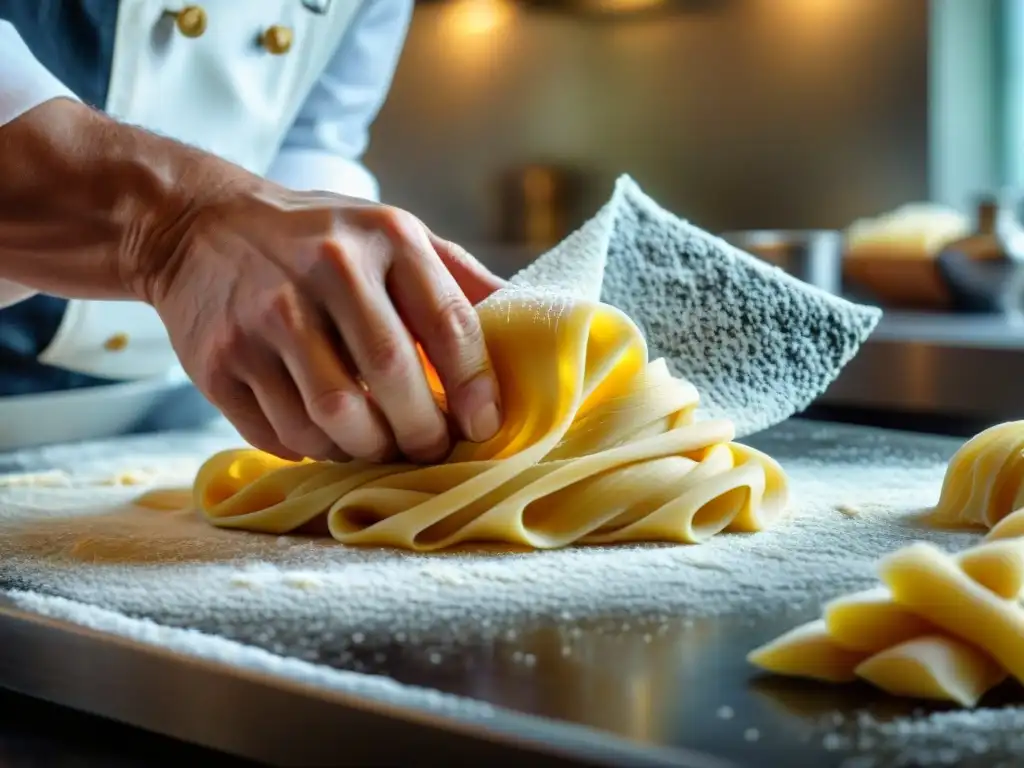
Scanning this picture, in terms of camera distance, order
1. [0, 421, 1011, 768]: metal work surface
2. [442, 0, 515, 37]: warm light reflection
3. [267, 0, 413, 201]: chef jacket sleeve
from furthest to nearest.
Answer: [442, 0, 515, 37]: warm light reflection → [267, 0, 413, 201]: chef jacket sleeve → [0, 421, 1011, 768]: metal work surface

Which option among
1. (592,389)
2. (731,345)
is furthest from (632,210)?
(592,389)

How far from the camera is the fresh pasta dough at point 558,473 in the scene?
92 cm

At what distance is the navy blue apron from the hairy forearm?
0.91 ft

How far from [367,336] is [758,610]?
31 centimetres

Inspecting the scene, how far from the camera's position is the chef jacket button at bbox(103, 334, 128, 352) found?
4.77 ft

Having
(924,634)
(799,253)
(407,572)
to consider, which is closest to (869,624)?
(924,634)

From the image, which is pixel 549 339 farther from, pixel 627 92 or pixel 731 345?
pixel 627 92

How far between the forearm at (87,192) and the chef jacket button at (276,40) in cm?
44

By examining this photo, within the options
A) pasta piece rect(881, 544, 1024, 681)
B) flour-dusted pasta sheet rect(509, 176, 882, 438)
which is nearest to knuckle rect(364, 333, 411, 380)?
flour-dusted pasta sheet rect(509, 176, 882, 438)

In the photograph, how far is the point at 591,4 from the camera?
3.29 meters

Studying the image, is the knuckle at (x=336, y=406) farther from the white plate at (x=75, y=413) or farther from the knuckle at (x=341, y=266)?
the white plate at (x=75, y=413)

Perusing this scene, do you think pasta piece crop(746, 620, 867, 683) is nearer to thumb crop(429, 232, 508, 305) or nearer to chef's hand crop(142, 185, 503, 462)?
chef's hand crop(142, 185, 503, 462)

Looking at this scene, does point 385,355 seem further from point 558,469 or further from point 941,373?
point 941,373

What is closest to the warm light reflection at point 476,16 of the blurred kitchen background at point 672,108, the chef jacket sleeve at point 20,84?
the blurred kitchen background at point 672,108
